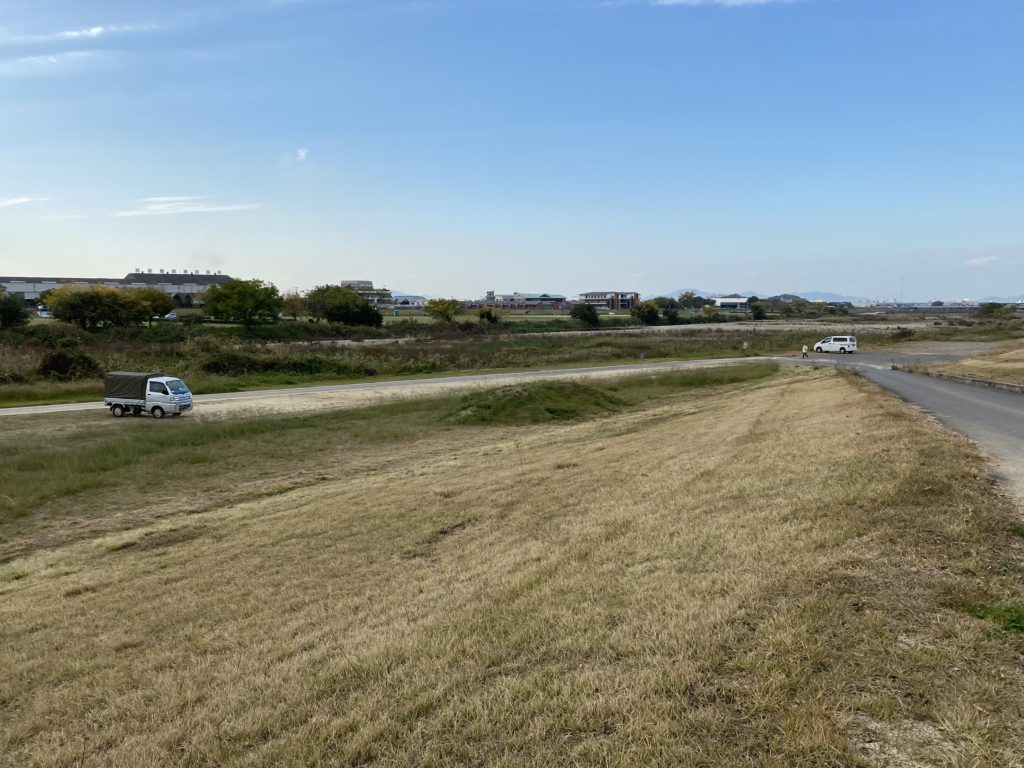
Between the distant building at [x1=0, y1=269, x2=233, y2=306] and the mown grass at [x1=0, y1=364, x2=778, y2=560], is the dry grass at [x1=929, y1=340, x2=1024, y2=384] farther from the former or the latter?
the distant building at [x1=0, y1=269, x2=233, y2=306]

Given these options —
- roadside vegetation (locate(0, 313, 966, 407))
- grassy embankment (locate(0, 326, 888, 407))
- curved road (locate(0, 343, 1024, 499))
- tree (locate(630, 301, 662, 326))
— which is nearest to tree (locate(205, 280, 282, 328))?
roadside vegetation (locate(0, 313, 966, 407))

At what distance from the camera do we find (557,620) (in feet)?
18.4

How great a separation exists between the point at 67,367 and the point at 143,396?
16.2m

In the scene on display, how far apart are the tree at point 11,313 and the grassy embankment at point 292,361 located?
1874cm

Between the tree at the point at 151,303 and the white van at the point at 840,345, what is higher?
the tree at the point at 151,303

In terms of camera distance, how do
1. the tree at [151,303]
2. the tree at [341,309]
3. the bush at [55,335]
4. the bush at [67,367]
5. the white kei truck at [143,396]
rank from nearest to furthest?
the white kei truck at [143,396]
the bush at [67,367]
the bush at [55,335]
the tree at [151,303]
the tree at [341,309]

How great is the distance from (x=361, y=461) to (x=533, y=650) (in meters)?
14.7

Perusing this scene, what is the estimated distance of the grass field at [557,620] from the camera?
3.92 meters

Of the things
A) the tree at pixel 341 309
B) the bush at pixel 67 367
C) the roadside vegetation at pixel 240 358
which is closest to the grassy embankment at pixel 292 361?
the roadside vegetation at pixel 240 358

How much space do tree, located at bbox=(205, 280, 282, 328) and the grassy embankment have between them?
2810 centimetres

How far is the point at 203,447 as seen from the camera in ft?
68.6

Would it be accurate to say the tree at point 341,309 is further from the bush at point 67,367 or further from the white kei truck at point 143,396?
the white kei truck at point 143,396

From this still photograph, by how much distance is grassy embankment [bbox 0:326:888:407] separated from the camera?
119ft

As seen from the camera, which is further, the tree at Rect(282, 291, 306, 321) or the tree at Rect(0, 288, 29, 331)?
the tree at Rect(282, 291, 306, 321)
